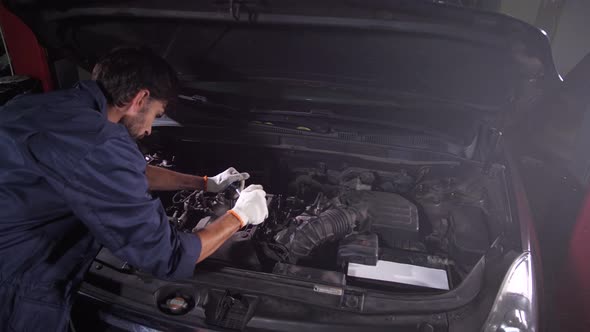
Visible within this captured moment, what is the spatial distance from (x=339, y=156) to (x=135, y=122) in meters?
1.01

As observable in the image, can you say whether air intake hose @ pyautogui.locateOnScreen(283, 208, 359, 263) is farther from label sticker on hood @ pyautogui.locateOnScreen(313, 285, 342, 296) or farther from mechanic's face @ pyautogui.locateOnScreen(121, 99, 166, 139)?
mechanic's face @ pyautogui.locateOnScreen(121, 99, 166, 139)

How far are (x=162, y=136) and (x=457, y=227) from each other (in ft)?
5.16

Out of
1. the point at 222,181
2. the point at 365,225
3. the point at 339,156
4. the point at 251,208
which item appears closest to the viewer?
the point at 251,208

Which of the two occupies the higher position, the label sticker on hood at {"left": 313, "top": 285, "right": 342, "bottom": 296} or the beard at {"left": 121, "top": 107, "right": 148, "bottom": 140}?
the beard at {"left": 121, "top": 107, "right": 148, "bottom": 140}

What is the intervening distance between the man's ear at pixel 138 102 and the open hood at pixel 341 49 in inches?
15.4

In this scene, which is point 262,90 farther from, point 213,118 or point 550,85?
point 550,85

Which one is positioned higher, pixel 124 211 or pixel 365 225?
pixel 124 211

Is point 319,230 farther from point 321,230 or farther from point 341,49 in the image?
point 341,49

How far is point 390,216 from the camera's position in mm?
1656

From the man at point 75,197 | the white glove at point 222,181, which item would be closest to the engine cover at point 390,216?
the white glove at point 222,181

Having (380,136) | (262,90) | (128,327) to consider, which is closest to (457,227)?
(380,136)

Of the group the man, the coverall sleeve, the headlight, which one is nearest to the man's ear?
the man

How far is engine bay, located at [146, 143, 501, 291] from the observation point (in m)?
1.48

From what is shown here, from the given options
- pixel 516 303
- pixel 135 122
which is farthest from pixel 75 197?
pixel 516 303
